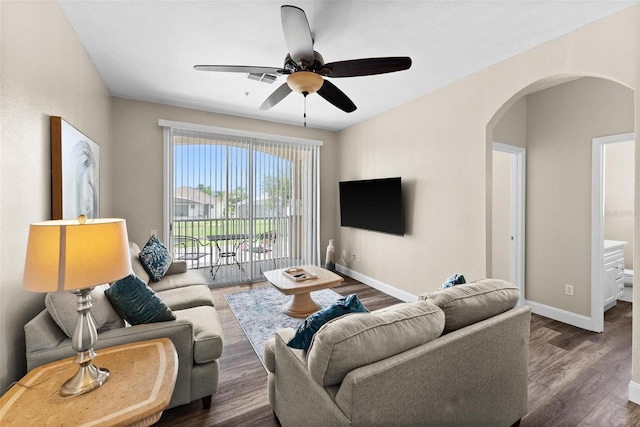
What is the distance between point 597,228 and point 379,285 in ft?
8.51

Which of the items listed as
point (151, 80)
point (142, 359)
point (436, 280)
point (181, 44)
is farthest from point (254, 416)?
point (151, 80)

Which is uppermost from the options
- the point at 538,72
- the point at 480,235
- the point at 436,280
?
the point at 538,72

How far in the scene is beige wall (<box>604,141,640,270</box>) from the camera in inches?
154

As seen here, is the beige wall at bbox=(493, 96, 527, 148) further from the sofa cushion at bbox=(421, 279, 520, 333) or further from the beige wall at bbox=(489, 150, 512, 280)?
the sofa cushion at bbox=(421, 279, 520, 333)

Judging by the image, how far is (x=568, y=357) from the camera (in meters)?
2.42

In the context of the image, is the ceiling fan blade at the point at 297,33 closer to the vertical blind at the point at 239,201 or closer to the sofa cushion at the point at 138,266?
the sofa cushion at the point at 138,266

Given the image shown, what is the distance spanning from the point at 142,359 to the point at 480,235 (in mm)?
2948

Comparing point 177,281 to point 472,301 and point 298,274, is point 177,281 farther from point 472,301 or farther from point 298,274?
point 472,301

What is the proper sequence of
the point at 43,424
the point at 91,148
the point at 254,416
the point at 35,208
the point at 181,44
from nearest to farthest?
the point at 43,424
the point at 35,208
the point at 254,416
the point at 181,44
the point at 91,148

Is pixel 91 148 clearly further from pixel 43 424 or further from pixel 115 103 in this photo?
pixel 43 424

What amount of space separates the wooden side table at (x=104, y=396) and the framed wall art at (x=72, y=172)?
1035mm

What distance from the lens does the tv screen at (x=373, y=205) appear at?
3760mm

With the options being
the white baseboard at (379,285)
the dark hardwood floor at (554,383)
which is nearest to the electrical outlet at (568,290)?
the dark hardwood floor at (554,383)

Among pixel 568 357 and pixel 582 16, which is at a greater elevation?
pixel 582 16
